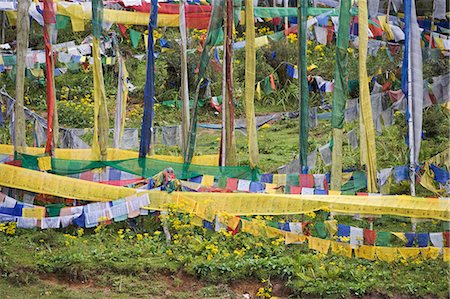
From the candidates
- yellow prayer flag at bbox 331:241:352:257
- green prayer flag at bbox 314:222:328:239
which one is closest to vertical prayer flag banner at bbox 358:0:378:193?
green prayer flag at bbox 314:222:328:239

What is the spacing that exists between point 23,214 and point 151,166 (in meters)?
1.53

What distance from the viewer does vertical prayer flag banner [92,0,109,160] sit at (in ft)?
36.0

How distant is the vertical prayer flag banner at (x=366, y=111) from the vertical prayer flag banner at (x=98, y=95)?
116 inches

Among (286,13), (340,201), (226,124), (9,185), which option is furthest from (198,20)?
(340,201)

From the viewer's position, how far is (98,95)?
11.0m

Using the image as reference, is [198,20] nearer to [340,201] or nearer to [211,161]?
[211,161]

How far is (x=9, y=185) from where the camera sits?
10.7m

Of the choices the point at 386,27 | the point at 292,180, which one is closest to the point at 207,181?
the point at 292,180

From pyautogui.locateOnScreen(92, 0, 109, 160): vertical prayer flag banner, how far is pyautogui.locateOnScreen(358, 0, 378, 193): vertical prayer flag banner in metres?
2.94

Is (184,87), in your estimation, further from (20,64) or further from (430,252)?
(430,252)

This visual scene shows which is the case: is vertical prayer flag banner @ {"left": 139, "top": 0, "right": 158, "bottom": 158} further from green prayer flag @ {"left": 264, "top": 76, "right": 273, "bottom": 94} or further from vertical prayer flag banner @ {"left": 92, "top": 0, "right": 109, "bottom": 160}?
green prayer flag @ {"left": 264, "top": 76, "right": 273, "bottom": 94}

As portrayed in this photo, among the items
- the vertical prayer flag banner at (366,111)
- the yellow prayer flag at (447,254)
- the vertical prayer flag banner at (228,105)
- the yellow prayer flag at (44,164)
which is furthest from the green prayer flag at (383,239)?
the yellow prayer flag at (44,164)

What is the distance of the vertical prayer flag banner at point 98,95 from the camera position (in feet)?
36.0

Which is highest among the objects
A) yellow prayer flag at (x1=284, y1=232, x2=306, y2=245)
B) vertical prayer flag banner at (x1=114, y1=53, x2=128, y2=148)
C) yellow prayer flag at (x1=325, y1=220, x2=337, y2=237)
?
vertical prayer flag banner at (x1=114, y1=53, x2=128, y2=148)
